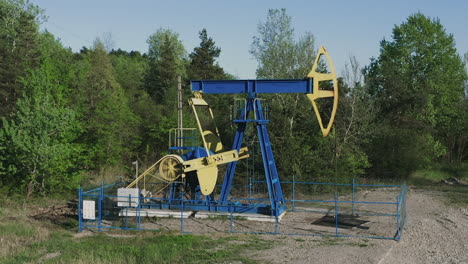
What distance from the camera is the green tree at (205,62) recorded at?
33400 millimetres

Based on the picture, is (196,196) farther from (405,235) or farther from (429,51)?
(429,51)

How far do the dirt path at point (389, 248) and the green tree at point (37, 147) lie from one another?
9.92 m

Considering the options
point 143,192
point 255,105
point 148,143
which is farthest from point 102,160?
point 255,105

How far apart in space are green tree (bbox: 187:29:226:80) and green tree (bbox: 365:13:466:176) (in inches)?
432

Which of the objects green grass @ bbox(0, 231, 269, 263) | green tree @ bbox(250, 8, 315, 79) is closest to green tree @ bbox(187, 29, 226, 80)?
green tree @ bbox(250, 8, 315, 79)

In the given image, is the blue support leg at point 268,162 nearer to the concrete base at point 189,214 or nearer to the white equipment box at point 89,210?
the concrete base at point 189,214

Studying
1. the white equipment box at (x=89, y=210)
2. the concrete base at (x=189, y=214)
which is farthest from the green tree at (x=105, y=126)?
the white equipment box at (x=89, y=210)

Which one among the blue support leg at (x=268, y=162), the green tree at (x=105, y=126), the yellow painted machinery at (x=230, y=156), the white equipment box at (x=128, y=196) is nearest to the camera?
the white equipment box at (x=128, y=196)

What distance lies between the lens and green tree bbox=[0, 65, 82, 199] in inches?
660

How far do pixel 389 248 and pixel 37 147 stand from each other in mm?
12578

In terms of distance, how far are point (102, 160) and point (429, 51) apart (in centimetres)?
2111

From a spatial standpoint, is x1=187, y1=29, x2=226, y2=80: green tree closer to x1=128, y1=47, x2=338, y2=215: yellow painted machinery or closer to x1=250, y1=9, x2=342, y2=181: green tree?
x1=250, y1=9, x2=342, y2=181: green tree

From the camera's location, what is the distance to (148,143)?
25766 mm

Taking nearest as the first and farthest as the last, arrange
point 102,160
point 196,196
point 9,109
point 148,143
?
1. point 196,196
2. point 9,109
3. point 102,160
4. point 148,143
